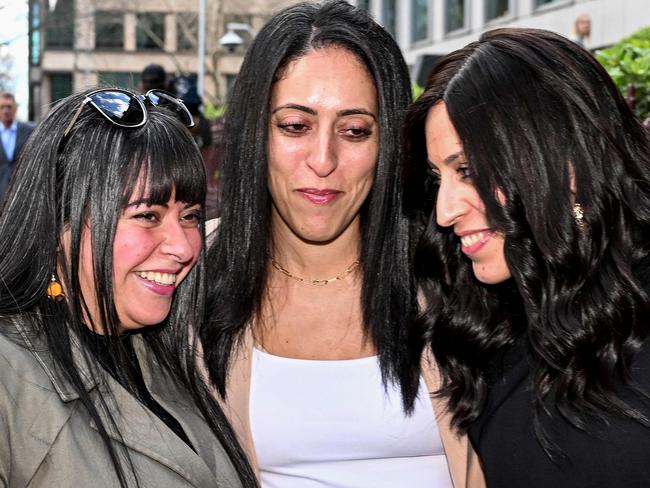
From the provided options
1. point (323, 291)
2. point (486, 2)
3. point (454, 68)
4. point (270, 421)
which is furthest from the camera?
point (486, 2)

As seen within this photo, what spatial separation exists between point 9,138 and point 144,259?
359 inches

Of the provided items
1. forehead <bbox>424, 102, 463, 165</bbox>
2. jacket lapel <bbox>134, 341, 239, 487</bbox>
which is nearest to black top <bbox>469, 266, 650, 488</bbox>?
forehead <bbox>424, 102, 463, 165</bbox>

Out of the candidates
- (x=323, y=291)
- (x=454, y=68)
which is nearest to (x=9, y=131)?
(x=323, y=291)

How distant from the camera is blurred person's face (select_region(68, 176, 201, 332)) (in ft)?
8.74

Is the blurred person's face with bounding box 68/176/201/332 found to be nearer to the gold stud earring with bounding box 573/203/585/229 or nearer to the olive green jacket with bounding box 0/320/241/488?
the olive green jacket with bounding box 0/320/241/488

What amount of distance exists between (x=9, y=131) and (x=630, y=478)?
10.1 m

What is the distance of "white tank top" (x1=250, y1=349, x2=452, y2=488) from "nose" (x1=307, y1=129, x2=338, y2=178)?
0.75 meters

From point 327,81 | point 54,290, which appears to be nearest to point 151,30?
point 327,81

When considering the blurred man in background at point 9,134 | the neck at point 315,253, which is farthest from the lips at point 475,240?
the blurred man in background at point 9,134

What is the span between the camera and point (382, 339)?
344 centimetres

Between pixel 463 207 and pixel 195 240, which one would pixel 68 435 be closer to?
pixel 195 240

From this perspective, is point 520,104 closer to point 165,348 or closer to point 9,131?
point 165,348

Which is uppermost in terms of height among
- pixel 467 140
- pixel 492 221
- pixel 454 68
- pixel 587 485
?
pixel 454 68

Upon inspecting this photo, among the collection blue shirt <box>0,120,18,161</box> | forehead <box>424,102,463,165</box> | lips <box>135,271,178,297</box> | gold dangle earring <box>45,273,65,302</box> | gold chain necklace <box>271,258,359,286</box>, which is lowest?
blue shirt <box>0,120,18,161</box>
